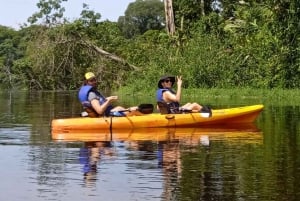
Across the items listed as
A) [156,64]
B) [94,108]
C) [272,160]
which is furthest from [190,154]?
[156,64]

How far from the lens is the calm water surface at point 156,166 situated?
743 cm

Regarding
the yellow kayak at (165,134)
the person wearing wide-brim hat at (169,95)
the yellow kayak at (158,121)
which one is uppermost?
the person wearing wide-brim hat at (169,95)

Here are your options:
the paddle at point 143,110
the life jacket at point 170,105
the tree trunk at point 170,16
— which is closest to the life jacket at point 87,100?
the paddle at point 143,110

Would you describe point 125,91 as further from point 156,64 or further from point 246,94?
point 246,94

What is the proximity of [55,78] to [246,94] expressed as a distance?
48.5ft

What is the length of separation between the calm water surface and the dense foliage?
61.8 ft

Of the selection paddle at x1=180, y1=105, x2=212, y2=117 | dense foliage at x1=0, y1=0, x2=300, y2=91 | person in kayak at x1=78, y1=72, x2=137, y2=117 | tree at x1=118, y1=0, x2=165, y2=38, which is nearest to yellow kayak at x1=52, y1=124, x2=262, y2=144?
paddle at x1=180, y1=105, x2=212, y2=117

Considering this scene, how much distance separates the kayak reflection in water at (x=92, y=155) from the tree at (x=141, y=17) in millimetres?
70653

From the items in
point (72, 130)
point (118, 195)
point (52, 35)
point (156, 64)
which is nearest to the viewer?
point (118, 195)

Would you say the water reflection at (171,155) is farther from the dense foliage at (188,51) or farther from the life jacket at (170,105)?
the dense foliage at (188,51)

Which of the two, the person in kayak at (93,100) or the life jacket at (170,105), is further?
the life jacket at (170,105)

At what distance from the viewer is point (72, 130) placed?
1424 cm

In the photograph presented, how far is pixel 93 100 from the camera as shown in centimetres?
1418

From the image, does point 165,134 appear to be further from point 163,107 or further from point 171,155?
point 171,155
